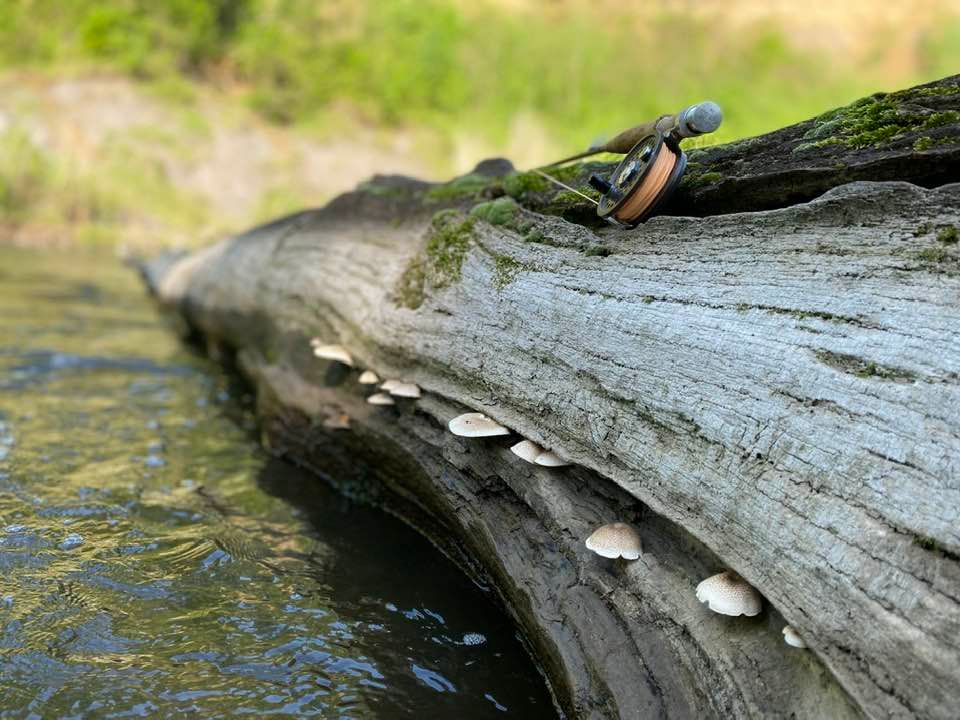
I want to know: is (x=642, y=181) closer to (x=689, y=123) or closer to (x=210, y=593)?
(x=689, y=123)

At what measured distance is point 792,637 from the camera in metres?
2.07

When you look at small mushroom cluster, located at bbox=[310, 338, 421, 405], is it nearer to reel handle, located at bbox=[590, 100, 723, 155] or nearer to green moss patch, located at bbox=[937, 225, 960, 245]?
reel handle, located at bbox=[590, 100, 723, 155]

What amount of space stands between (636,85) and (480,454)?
42.7m

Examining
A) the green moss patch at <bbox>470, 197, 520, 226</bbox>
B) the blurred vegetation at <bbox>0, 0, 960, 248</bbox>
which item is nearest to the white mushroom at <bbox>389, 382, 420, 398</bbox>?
the green moss patch at <bbox>470, 197, 520, 226</bbox>

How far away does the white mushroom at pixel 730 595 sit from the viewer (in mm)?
2236

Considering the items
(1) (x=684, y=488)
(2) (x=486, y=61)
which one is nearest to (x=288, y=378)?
(1) (x=684, y=488)

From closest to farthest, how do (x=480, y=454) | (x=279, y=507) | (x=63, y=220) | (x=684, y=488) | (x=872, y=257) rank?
(x=872, y=257)
(x=684, y=488)
(x=480, y=454)
(x=279, y=507)
(x=63, y=220)

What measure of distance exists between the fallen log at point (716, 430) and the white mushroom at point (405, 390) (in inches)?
2.7

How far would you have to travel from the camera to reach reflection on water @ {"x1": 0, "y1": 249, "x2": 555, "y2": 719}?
9.00ft

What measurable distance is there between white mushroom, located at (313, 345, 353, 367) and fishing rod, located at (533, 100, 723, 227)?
213cm

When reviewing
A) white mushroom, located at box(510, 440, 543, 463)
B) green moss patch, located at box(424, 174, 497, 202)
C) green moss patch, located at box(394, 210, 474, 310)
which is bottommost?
white mushroom, located at box(510, 440, 543, 463)

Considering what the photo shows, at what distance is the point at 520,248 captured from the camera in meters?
3.72

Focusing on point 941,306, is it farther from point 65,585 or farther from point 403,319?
point 65,585

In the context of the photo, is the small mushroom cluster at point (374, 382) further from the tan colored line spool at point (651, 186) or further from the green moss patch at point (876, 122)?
the green moss patch at point (876, 122)
